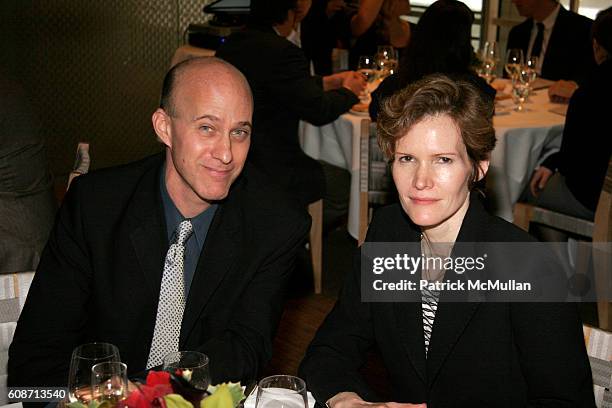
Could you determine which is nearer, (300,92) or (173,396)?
(173,396)

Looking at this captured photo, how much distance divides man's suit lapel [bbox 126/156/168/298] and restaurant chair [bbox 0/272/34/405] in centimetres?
28

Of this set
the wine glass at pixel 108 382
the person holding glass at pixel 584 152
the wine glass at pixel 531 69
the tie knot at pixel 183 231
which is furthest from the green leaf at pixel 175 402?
the wine glass at pixel 531 69

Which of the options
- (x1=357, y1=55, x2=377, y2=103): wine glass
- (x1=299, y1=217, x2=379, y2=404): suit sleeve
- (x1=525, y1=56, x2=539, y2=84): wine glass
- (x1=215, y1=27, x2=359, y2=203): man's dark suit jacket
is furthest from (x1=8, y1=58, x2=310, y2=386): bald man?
(x1=525, y1=56, x2=539, y2=84): wine glass

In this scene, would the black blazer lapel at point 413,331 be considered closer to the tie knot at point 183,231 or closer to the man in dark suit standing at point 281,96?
the tie knot at point 183,231

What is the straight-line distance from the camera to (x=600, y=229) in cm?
389

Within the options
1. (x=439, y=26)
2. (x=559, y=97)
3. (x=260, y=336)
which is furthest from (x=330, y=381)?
(x=559, y=97)

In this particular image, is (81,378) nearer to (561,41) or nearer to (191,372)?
(191,372)

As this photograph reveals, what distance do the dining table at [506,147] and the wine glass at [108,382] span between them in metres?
2.85

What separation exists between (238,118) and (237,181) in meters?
0.24

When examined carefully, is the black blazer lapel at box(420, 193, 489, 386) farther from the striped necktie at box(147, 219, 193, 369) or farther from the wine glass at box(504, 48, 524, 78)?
Answer: the wine glass at box(504, 48, 524, 78)

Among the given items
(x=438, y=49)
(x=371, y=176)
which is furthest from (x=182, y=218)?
(x=438, y=49)

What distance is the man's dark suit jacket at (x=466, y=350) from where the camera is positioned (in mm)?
1801

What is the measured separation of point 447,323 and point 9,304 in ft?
3.56

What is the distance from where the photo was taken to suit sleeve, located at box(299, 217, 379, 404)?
1993 mm
